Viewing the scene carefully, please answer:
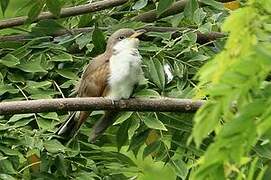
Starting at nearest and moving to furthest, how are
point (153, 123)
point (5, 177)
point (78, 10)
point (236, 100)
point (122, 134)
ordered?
point (236, 100)
point (5, 177)
point (153, 123)
point (122, 134)
point (78, 10)

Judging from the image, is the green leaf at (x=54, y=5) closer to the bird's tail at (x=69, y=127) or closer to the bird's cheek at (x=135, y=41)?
the bird's cheek at (x=135, y=41)

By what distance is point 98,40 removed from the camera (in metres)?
4.02

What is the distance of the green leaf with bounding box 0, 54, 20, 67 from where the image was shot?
389 cm

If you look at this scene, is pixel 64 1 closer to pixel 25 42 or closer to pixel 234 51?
pixel 25 42

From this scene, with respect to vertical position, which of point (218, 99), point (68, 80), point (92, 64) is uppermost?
point (218, 99)

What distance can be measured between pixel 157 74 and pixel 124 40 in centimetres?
24

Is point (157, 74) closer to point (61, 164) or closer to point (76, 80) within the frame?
point (76, 80)

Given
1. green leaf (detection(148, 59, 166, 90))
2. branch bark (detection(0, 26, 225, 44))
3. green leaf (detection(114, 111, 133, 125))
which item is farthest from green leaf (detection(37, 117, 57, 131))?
branch bark (detection(0, 26, 225, 44))

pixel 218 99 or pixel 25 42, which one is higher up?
pixel 218 99

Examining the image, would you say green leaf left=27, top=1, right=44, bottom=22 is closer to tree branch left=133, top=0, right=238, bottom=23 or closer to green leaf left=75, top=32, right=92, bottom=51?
green leaf left=75, top=32, right=92, bottom=51

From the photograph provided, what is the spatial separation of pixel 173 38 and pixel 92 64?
0.64m

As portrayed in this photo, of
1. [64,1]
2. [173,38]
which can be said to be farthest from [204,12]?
[64,1]

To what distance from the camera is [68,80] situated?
402 cm

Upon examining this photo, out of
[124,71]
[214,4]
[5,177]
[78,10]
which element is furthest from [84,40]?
[5,177]
